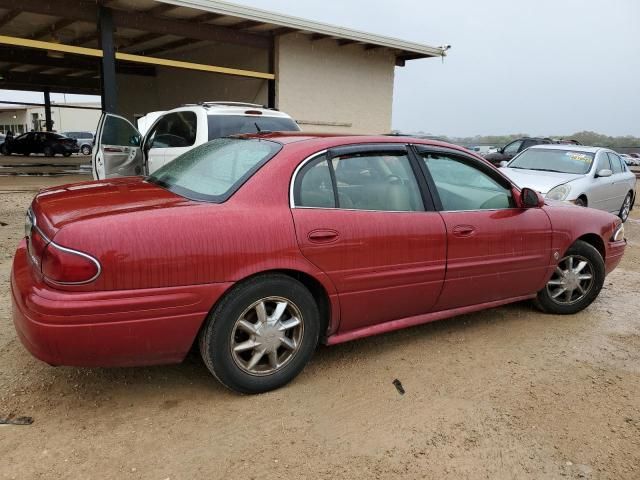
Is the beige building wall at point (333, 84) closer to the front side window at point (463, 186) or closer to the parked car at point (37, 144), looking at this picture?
the front side window at point (463, 186)

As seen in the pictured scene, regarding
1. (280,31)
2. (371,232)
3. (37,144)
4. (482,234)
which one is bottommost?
(37,144)

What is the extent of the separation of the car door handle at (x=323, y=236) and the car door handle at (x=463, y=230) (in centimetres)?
96

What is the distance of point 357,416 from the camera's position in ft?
9.30

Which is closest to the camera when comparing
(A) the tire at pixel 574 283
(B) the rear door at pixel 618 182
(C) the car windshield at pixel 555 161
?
(A) the tire at pixel 574 283

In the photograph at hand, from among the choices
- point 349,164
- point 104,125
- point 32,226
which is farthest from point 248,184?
point 104,125

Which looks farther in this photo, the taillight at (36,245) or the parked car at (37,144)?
the parked car at (37,144)

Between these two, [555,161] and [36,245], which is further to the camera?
[555,161]

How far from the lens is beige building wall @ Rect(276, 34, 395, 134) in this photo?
517 inches

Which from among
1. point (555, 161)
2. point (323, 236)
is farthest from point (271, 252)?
point (555, 161)

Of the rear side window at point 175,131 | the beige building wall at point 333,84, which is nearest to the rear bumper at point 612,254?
the rear side window at point 175,131

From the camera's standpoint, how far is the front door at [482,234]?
362 cm


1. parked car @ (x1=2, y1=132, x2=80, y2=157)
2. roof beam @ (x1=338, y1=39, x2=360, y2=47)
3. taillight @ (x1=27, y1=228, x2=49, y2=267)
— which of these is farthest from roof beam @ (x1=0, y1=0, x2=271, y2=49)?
parked car @ (x1=2, y1=132, x2=80, y2=157)

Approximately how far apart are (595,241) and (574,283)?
44 cm

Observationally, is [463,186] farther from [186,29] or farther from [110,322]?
[186,29]
